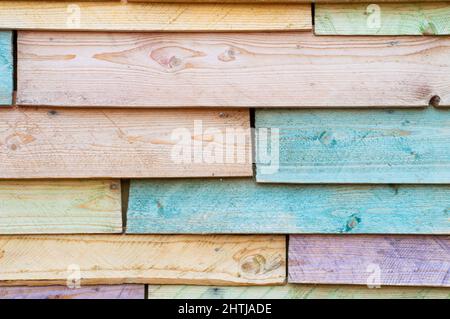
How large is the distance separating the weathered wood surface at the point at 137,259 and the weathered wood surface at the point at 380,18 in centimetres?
64

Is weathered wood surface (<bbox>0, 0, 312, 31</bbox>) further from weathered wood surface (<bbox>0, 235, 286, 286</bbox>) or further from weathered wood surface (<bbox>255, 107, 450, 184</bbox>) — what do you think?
weathered wood surface (<bbox>0, 235, 286, 286</bbox>)

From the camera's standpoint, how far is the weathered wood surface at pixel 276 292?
145cm

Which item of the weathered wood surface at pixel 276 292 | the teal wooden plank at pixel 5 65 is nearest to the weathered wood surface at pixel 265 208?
the weathered wood surface at pixel 276 292

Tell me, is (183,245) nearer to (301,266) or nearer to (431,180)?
(301,266)

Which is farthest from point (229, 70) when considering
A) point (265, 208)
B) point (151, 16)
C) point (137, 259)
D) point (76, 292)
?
point (76, 292)

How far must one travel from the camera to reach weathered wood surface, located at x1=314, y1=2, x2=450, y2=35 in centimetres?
135

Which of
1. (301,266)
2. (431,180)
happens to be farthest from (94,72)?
(431,180)

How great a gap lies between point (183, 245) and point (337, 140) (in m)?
0.55

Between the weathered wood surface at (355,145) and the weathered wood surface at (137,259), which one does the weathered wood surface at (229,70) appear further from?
the weathered wood surface at (137,259)

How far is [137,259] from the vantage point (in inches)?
56.2

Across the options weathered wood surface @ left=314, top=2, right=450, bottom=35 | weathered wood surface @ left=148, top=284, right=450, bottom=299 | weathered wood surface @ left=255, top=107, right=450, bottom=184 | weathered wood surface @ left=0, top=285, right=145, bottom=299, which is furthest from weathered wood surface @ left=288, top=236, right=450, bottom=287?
weathered wood surface @ left=314, top=2, right=450, bottom=35

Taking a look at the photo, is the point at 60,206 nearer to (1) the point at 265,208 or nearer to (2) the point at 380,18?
(1) the point at 265,208

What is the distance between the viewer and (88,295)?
57.2 inches

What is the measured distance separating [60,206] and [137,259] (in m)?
0.28
